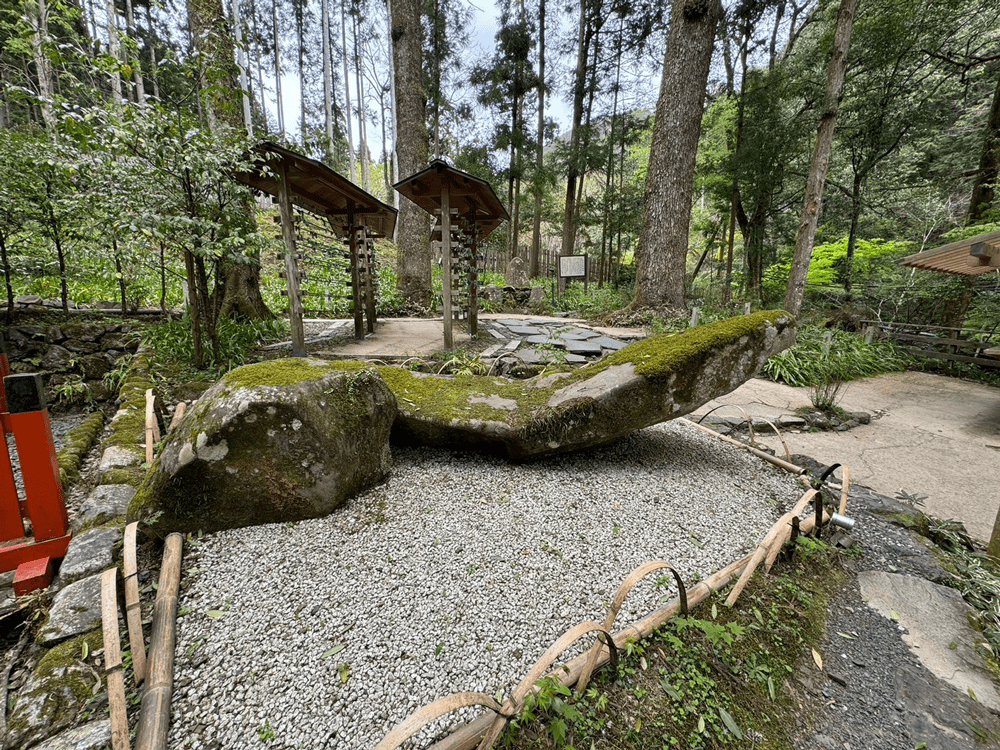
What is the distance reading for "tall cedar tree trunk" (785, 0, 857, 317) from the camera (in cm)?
604

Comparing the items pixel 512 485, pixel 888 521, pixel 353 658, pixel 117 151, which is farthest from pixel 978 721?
pixel 117 151

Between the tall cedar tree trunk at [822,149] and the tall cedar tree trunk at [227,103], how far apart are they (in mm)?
8500

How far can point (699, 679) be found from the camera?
4.02 ft

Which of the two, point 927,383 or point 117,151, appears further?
point 927,383

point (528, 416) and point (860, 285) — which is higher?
point (860, 285)

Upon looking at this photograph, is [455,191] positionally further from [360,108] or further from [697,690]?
[360,108]

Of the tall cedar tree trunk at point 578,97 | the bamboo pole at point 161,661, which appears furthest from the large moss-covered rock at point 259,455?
the tall cedar tree trunk at point 578,97

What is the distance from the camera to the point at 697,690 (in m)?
1.20

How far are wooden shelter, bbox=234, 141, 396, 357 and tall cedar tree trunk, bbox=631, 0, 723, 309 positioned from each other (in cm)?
457

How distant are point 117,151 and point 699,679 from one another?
5119 millimetres

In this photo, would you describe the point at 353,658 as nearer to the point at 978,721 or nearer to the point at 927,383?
the point at 978,721

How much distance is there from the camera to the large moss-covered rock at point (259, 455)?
1.70m

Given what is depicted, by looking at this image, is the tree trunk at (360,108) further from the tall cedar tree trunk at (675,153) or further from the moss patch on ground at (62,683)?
the moss patch on ground at (62,683)

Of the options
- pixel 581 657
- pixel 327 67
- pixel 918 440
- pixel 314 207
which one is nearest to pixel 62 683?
pixel 581 657
